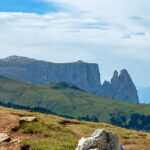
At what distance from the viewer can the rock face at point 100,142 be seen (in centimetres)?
3128

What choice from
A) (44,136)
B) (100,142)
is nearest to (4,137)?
(44,136)

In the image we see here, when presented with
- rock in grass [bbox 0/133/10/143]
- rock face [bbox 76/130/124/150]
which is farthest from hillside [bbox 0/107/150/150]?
rock face [bbox 76/130/124/150]

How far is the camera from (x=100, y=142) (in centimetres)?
3175

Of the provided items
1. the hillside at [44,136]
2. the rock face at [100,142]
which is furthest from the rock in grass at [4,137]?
the rock face at [100,142]

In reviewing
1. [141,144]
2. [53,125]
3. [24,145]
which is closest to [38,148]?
[24,145]

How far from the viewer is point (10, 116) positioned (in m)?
45.2

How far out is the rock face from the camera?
3128 centimetres

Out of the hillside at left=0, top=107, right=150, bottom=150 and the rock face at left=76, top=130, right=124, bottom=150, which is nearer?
the rock face at left=76, top=130, right=124, bottom=150

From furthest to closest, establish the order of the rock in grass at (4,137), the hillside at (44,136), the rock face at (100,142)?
the rock in grass at (4,137) → the hillside at (44,136) → the rock face at (100,142)

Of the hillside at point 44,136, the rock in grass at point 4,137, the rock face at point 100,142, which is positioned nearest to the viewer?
the rock face at point 100,142

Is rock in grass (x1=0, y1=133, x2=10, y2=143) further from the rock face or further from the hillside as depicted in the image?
the rock face

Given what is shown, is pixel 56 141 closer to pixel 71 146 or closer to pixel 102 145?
pixel 71 146

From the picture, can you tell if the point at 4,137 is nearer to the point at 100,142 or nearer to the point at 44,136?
the point at 44,136

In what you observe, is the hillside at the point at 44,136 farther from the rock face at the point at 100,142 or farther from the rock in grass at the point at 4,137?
the rock face at the point at 100,142
